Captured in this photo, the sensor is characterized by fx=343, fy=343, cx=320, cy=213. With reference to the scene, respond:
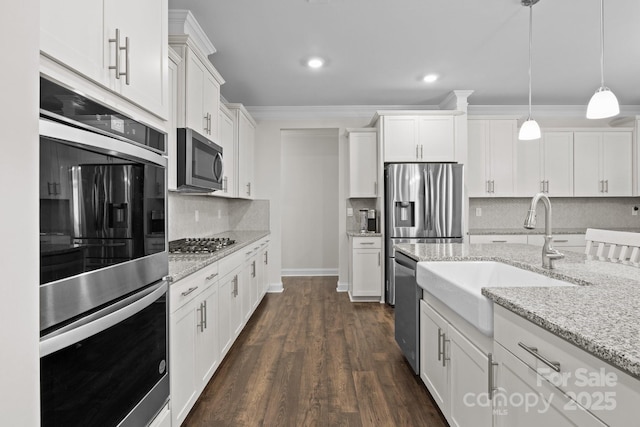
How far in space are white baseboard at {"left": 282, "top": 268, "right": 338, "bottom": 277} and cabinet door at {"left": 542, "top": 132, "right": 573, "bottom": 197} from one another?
11.7 ft

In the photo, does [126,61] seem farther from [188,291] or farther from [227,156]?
[227,156]

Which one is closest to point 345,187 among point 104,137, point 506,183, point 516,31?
point 506,183

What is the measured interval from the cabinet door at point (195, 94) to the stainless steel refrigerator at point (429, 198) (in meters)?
2.39

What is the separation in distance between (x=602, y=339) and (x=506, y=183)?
4.38m

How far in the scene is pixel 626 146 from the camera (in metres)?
4.69

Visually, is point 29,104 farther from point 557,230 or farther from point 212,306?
point 557,230

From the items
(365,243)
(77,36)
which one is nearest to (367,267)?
(365,243)

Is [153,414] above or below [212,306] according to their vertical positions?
below

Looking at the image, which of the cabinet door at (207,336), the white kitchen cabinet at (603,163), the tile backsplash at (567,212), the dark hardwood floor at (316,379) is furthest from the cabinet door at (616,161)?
the cabinet door at (207,336)

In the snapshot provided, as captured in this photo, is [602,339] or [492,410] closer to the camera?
[602,339]

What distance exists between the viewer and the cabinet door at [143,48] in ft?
3.73

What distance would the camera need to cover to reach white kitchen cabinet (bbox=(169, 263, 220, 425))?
165 centimetres

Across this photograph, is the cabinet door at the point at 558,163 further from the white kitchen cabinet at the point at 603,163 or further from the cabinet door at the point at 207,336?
the cabinet door at the point at 207,336

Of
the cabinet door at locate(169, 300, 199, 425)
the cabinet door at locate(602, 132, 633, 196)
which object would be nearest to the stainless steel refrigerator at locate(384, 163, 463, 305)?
the cabinet door at locate(602, 132, 633, 196)
